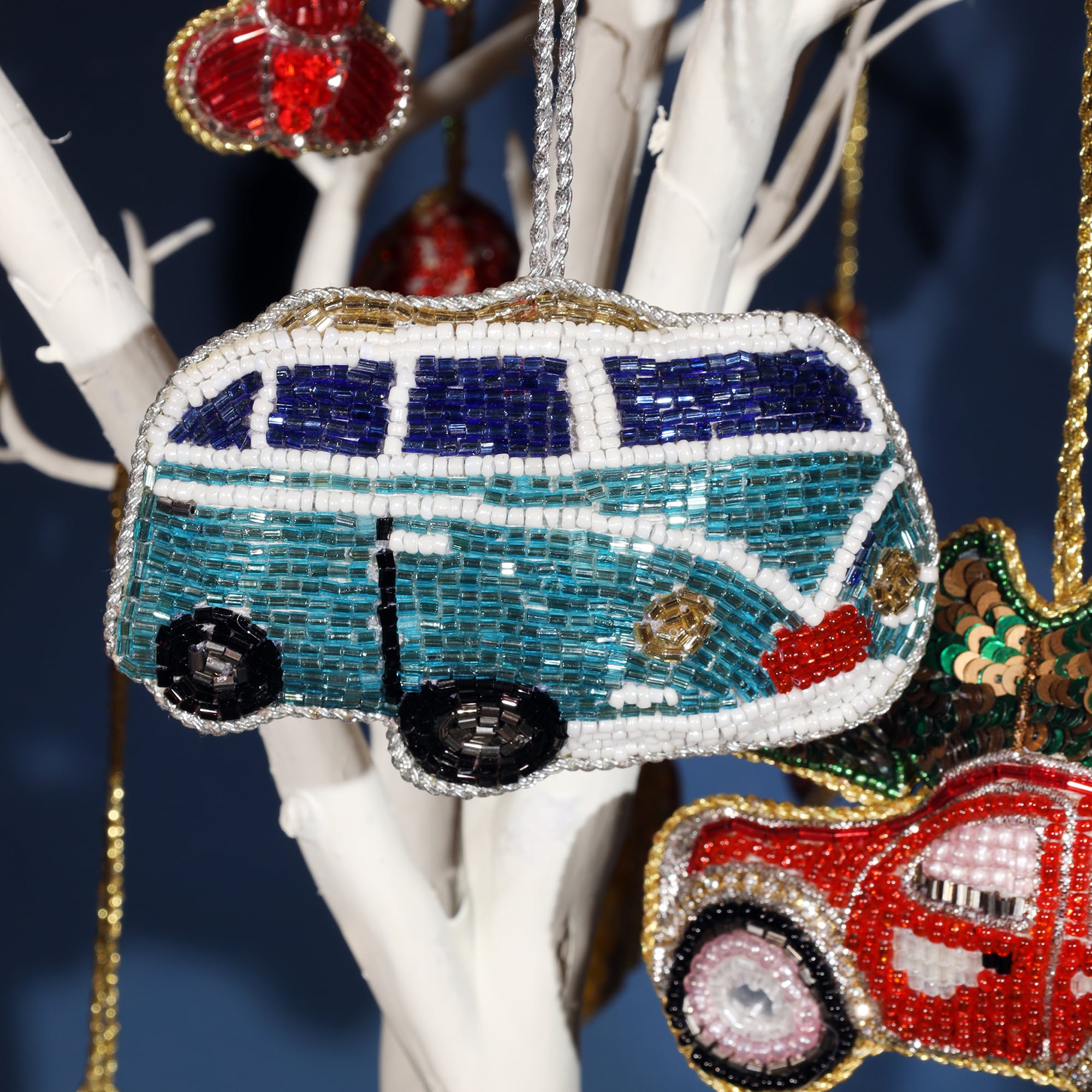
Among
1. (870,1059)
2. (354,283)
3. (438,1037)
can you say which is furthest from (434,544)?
(870,1059)

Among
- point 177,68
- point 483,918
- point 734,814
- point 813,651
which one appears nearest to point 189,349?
point 177,68

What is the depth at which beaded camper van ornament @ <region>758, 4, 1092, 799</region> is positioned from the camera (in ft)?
2.06

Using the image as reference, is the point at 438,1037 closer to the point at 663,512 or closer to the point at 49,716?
the point at 663,512

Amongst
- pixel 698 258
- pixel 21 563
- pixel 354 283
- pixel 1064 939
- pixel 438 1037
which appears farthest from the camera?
pixel 21 563

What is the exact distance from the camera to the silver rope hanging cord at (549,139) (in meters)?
0.55

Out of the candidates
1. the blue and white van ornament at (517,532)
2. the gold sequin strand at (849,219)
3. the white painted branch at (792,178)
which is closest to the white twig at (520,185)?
the white painted branch at (792,178)

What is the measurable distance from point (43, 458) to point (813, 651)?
1.84 ft

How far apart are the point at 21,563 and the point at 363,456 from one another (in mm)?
852

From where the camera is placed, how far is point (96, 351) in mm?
706

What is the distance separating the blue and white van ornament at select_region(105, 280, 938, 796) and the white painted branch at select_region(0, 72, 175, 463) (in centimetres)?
19

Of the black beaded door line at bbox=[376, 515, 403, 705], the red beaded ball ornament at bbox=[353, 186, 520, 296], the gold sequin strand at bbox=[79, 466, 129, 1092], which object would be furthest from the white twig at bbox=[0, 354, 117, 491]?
the black beaded door line at bbox=[376, 515, 403, 705]

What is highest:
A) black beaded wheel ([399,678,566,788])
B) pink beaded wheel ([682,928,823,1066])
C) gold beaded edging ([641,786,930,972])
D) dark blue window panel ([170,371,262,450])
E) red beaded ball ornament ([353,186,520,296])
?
red beaded ball ornament ([353,186,520,296])

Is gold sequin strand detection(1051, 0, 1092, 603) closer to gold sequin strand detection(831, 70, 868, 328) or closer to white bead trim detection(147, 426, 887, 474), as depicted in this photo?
white bead trim detection(147, 426, 887, 474)

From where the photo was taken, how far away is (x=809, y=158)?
914mm
